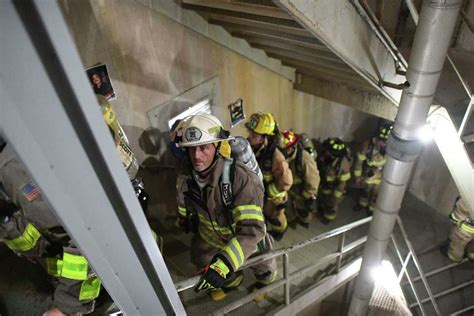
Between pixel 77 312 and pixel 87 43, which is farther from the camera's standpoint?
pixel 87 43

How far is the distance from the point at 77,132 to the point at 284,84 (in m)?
5.11

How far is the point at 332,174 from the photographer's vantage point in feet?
18.7

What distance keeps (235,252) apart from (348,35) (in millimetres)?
2099

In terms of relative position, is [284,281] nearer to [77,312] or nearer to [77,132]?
[77,312]

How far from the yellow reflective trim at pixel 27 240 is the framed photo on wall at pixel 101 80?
1491mm

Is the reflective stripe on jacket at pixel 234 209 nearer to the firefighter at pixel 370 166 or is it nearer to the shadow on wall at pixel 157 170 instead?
the shadow on wall at pixel 157 170

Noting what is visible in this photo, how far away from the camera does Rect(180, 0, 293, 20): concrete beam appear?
2.70 meters

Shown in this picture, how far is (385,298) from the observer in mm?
4910

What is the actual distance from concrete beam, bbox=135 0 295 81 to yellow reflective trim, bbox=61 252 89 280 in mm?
2608

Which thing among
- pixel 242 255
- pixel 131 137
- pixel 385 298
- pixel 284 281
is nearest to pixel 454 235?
pixel 385 298

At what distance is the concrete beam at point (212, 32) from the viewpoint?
3482 millimetres

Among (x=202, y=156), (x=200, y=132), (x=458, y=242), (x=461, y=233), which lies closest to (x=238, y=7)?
(x=200, y=132)

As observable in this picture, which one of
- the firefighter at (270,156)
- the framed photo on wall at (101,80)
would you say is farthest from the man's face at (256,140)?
the framed photo on wall at (101,80)

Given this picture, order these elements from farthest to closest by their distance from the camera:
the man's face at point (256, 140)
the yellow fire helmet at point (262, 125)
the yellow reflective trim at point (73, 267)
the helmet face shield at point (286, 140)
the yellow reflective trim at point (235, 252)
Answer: the helmet face shield at point (286, 140), the man's face at point (256, 140), the yellow fire helmet at point (262, 125), the yellow reflective trim at point (235, 252), the yellow reflective trim at point (73, 267)
